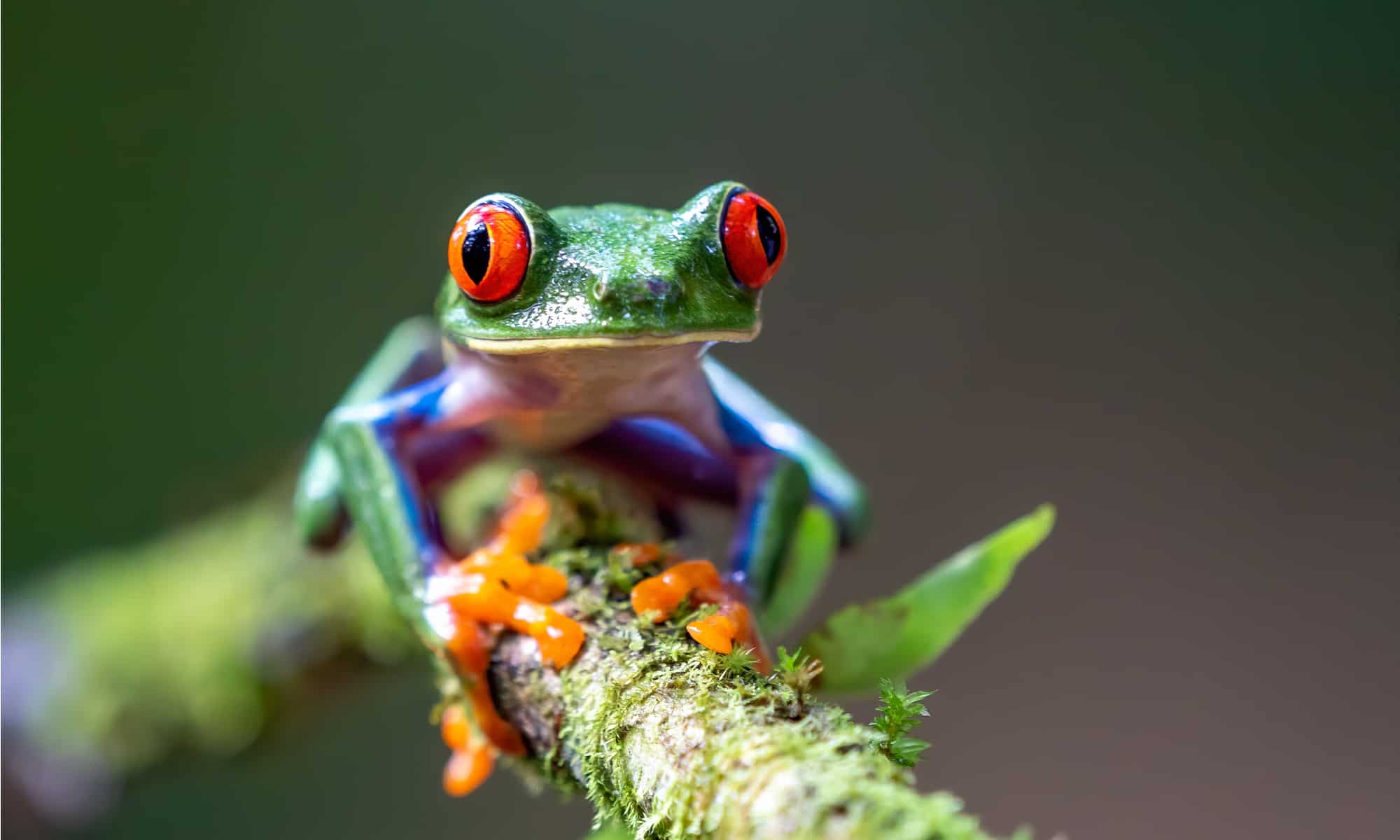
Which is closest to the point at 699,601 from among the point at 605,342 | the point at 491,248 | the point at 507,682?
the point at 507,682

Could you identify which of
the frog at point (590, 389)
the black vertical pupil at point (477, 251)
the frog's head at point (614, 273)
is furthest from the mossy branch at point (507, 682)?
the black vertical pupil at point (477, 251)

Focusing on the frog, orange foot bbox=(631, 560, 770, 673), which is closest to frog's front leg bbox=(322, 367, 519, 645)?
the frog

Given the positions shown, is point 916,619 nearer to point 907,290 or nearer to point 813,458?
point 813,458

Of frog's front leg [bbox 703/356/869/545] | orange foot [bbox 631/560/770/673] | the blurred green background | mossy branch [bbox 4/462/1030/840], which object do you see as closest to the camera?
mossy branch [bbox 4/462/1030/840]

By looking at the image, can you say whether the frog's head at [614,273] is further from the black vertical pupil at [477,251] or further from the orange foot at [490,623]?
the orange foot at [490,623]

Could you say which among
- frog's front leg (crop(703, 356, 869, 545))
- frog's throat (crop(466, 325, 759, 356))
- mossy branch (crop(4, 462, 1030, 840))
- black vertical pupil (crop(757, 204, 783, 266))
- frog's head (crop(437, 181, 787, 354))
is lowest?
mossy branch (crop(4, 462, 1030, 840))

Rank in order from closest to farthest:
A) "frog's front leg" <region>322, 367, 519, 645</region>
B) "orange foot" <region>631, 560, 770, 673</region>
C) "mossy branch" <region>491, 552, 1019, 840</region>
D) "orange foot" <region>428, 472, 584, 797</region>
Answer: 1. "mossy branch" <region>491, 552, 1019, 840</region>
2. "orange foot" <region>631, 560, 770, 673</region>
3. "orange foot" <region>428, 472, 584, 797</region>
4. "frog's front leg" <region>322, 367, 519, 645</region>

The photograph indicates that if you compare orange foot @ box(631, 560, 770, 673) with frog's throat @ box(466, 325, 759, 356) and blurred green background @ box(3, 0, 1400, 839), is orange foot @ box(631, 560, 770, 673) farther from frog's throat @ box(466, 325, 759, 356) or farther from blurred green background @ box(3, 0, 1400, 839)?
blurred green background @ box(3, 0, 1400, 839)

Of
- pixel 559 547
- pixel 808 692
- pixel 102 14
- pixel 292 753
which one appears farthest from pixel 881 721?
pixel 102 14
